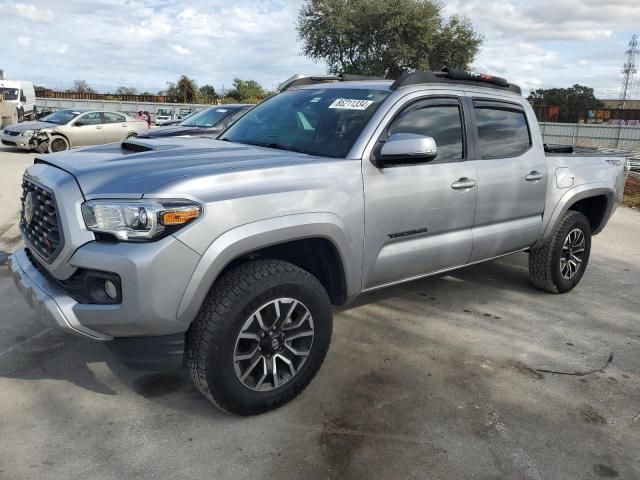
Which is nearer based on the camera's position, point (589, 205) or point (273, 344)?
point (273, 344)

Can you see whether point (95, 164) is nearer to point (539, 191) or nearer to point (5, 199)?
point (539, 191)

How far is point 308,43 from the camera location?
1264 inches

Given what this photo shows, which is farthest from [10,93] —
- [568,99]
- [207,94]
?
[568,99]


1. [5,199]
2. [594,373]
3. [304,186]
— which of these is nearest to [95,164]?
[304,186]

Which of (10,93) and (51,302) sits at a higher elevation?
(10,93)

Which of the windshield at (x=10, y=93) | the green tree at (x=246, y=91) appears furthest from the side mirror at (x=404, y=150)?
the green tree at (x=246, y=91)

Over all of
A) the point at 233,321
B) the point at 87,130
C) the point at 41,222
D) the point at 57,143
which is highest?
the point at 87,130

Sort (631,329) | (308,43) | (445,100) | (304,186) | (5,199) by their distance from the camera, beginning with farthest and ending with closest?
(308,43), (5,199), (631,329), (445,100), (304,186)

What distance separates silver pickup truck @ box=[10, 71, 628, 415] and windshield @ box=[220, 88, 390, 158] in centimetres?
1

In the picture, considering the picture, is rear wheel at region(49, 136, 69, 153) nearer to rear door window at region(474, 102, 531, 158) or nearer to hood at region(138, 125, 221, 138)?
hood at region(138, 125, 221, 138)

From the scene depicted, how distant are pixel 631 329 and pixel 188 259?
3.74 metres

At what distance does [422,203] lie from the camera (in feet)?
11.6

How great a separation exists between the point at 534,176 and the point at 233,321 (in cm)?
292

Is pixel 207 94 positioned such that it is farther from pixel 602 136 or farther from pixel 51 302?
pixel 51 302
